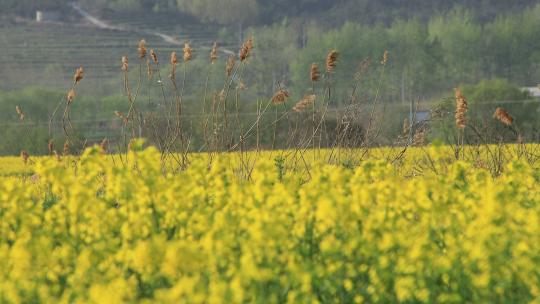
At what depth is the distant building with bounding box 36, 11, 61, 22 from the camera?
90.4 m

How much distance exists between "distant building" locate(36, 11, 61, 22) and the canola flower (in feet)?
289

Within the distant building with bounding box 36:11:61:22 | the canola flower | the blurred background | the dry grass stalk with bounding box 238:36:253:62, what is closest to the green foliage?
the blurred background

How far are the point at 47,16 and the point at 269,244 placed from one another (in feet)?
303

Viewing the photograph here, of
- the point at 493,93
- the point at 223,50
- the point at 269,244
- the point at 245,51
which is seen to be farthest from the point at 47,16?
the point at 269,244

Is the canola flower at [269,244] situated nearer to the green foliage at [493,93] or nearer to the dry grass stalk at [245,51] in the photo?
the dry grass stalk at [245,51]

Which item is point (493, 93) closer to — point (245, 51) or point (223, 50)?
point (245, 51)

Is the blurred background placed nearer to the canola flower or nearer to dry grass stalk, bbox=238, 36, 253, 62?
dry grass stalk, bbox=238, 36, 253, 62

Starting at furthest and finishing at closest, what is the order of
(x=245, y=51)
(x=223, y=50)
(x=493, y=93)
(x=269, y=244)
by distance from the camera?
(x=223, y=50) → (x=493, y=93) → (x=245, y=51) → (x=269, y=244)

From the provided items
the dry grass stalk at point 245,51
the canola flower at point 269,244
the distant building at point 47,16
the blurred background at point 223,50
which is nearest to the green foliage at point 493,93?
the blurred background at point 223,50

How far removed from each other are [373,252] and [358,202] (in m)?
0.29

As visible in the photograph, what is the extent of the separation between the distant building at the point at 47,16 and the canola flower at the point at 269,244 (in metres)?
88.1

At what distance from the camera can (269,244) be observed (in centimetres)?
344

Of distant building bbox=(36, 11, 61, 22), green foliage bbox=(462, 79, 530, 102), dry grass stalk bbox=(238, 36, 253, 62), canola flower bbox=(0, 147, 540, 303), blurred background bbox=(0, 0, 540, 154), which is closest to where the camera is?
canola flower bbox=(0, 147, 540, 303)

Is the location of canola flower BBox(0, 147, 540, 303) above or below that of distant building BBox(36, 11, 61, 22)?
above
